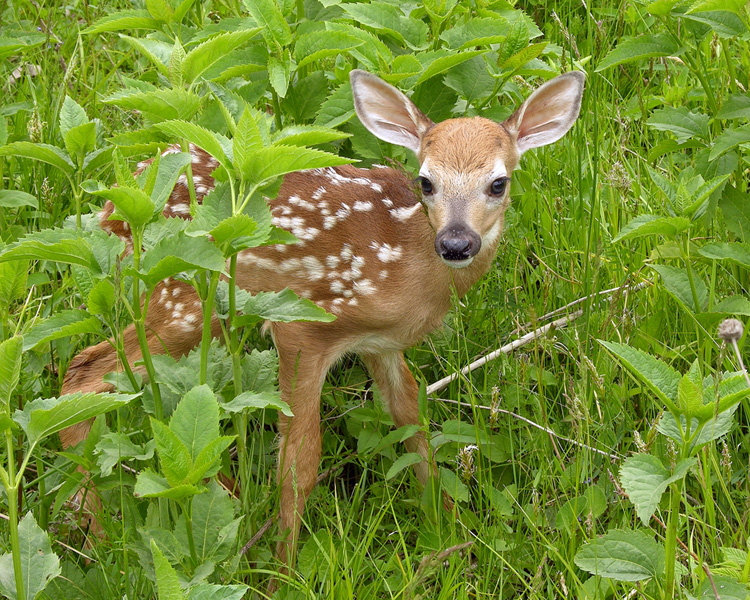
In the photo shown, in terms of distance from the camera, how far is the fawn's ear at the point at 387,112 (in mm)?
3459

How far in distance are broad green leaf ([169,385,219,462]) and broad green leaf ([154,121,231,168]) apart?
0.53 meters

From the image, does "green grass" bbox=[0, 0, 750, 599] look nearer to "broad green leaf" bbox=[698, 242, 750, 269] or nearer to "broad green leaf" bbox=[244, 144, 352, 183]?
"broad green leaf" bbox=[698, 242, 750, 269]

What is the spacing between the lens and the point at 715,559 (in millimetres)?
2678

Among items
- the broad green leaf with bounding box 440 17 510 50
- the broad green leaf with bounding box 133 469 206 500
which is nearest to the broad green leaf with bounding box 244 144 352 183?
the broad green leaf with bounding box 133 469 206 500

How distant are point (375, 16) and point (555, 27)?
1.84 metres

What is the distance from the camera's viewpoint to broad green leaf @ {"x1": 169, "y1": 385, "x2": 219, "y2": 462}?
219 centimetres

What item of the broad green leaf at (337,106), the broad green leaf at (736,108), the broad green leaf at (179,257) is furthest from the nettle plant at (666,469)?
the broad green leaf at (337,106)

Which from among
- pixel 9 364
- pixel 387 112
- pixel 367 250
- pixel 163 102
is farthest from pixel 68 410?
pixel 387 112

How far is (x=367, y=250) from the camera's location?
3539mm

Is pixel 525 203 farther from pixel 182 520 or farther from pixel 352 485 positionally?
pixel 182 520

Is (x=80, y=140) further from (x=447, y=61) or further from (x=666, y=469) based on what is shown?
(x=666, y=469)

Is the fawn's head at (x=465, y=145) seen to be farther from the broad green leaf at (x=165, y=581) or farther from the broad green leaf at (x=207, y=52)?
the broad green leaf at (x=165, y=581)

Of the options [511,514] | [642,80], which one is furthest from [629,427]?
[642,80]

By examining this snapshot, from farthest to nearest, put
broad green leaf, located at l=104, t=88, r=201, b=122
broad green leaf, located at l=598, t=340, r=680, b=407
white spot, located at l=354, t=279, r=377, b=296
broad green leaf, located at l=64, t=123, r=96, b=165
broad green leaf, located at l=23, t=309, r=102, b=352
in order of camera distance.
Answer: white spot, located at l=354, t=279, r=377, b=296
broad green leaf, located at l=64, t=123, r=96, b=165
broad green leaf, located at l=104, t=88, r=201, b=122
broad green leaf, located at l=23, t=309, r=102, b=352
broad green leaf, located at l=598, t=340, r=680, b=407
